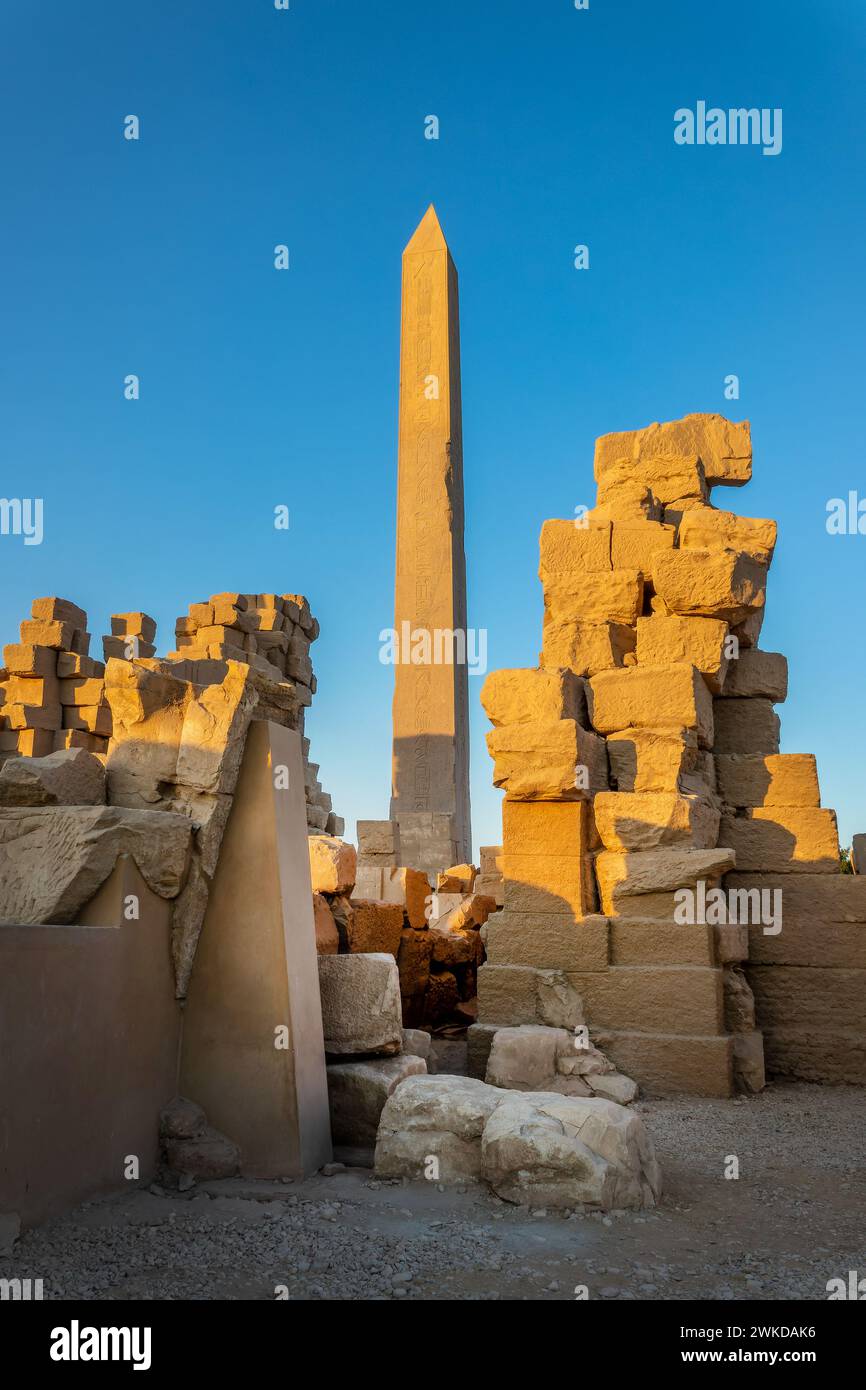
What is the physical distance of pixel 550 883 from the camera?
6.96 m

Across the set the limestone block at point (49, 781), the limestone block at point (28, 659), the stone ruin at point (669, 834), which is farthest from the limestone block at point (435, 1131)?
the limestone block at point (28, 659)

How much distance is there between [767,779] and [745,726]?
1.61ft

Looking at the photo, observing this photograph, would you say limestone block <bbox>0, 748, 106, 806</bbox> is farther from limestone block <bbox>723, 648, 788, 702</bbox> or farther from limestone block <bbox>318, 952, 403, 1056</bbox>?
limestone block <bbox>723, 648, 788, 702</bbox>

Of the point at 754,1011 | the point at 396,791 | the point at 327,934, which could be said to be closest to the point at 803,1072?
the point at 754,1011

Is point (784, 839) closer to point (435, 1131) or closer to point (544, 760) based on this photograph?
point (544, 760)

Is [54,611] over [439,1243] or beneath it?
over

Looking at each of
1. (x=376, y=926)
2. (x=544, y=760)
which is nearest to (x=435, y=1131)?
(x=544, y=760)

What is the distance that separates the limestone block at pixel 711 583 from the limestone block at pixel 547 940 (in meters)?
2.28

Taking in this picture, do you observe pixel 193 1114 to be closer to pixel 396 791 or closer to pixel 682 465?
pixel 682 465

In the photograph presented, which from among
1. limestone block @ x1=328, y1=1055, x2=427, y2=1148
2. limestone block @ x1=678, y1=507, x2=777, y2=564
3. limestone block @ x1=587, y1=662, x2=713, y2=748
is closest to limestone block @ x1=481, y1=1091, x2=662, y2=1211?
limestone block @ x1=328, y1=1055, x2=427, y2=1148

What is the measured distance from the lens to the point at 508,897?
7.06m

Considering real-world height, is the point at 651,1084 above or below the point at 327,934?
below
